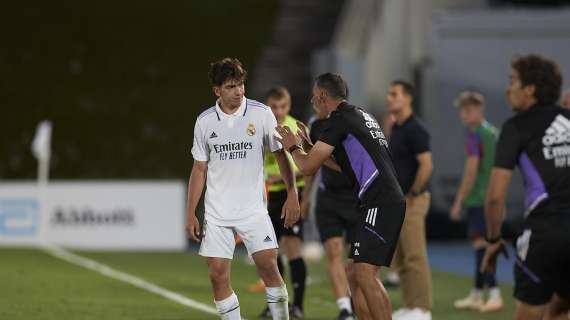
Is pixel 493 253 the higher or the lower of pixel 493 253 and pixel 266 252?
the higher

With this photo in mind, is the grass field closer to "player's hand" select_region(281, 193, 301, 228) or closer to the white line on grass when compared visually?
the white line on grass

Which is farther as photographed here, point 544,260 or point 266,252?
point 266,252

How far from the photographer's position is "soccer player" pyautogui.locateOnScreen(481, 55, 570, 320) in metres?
7.12

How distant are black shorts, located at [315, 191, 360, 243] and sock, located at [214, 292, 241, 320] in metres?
2.59

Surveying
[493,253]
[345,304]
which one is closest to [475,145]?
[345,304]

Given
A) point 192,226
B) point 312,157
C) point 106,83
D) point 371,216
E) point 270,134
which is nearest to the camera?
point 312,157

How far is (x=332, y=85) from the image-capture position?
913 centimetres

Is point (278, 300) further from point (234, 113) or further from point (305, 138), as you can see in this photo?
point (234, 113)

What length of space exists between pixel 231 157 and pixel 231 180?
165 millimetres

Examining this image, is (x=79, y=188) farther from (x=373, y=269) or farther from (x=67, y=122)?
(x=373, y=269)

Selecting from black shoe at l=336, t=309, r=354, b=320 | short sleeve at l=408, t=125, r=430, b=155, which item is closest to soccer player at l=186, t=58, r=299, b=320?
black shoe at l=336, t=309, r=354, b=320

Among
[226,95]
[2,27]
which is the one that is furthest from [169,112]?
[226,95]

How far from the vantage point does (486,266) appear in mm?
7543

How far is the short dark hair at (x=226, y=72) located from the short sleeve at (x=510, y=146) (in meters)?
2.42
